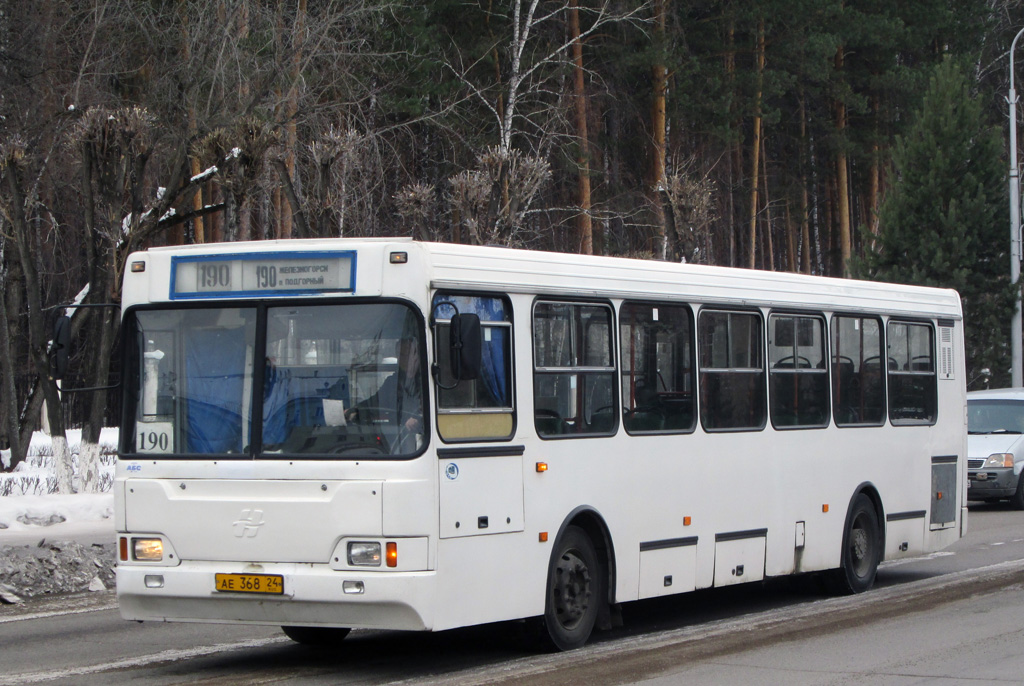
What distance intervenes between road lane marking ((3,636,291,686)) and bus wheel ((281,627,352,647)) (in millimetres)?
253

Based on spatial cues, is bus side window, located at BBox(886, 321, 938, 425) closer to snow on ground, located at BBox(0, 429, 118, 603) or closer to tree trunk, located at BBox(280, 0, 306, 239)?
snow on ground, located at BBox(0, 429, 118, 603)

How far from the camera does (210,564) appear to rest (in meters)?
8.45

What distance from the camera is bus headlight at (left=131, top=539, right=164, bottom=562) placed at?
861cm

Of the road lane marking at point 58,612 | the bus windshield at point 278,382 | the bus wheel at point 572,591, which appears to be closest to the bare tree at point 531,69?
the road lane marking at point 58,612

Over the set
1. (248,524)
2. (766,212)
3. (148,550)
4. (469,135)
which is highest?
(766,212)

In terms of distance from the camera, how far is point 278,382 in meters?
8.48

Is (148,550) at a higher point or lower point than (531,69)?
lower

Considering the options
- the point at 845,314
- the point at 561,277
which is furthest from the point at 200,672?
the point at 845,314

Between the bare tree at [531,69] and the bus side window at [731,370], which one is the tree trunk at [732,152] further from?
the bus side window at [731,370]

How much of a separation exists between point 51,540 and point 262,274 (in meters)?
7.73

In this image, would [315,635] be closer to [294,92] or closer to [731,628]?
[731,628]

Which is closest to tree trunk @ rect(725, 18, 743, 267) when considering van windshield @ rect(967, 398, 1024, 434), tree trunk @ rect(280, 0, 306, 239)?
tree trunk @ rect(280, 0, 306, 239)

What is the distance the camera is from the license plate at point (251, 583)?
8.24 metres

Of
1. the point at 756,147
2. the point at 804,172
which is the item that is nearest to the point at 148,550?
the point at 756,147
